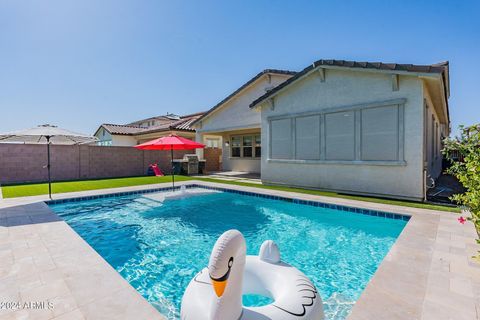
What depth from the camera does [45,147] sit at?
15.0 metres

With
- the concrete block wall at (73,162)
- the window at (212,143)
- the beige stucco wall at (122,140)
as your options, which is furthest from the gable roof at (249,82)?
the beige stucco wall at (122,140)

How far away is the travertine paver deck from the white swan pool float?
597 mm

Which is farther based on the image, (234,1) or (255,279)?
(234,1)

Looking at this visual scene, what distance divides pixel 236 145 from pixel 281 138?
8.89m

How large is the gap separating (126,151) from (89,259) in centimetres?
1537

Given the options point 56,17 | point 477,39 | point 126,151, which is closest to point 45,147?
point 126,151

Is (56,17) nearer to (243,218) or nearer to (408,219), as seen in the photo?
(243,218)

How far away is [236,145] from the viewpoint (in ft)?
68.7

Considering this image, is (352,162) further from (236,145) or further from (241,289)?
(236,145)

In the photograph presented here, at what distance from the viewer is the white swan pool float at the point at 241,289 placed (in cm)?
181

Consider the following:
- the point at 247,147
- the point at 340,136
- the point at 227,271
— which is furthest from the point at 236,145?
the point at 227,271

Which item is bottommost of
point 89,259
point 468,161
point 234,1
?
point 89,259

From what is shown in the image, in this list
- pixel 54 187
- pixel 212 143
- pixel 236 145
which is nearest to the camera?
pixel 54 187

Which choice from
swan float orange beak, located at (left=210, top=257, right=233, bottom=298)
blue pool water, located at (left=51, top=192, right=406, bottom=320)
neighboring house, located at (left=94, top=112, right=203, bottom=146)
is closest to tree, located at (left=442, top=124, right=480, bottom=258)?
blue pool water, located at (left=51, top=192, right=406, bottom=320)
